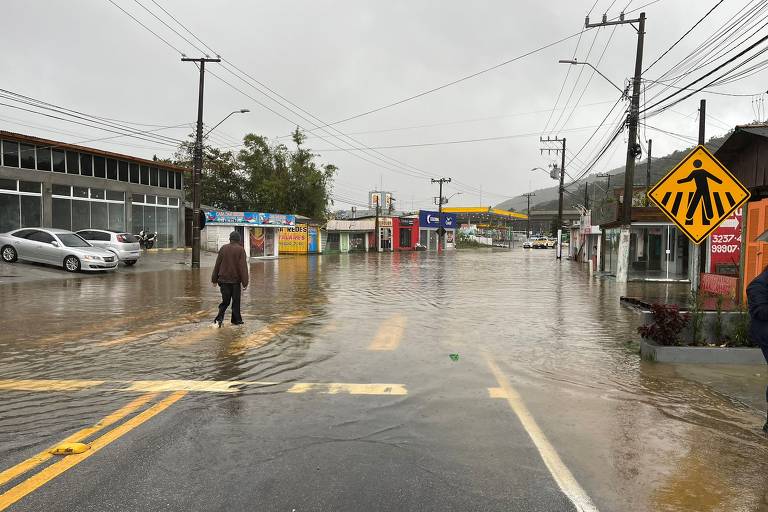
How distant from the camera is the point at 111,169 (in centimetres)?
3347

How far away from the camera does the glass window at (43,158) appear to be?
28578mm

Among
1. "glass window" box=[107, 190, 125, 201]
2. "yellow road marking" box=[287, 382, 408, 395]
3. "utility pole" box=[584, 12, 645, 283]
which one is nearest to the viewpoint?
"yellow road marking" box=[287, 382, 408, 395]

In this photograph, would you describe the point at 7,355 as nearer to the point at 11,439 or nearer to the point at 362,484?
the point at 11,439

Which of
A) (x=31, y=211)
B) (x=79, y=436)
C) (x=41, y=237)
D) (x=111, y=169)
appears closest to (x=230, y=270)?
(x=79, y=436)

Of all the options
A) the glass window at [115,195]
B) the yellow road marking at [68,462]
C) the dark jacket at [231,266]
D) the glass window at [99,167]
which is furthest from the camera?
the glass window at [115,195]

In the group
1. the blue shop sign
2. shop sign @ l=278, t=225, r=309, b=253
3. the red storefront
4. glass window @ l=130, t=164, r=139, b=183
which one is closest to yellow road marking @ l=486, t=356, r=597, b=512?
glass window @ l=130, t=164, r=139, b=183

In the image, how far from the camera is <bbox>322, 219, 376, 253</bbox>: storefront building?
59.8 m

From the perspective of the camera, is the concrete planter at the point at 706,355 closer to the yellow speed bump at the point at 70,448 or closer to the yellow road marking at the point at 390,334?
the yellow road marking at the point at 390,334

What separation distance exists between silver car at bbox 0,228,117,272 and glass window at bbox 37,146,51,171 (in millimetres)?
7789

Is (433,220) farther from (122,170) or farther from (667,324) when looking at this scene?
(667,324)

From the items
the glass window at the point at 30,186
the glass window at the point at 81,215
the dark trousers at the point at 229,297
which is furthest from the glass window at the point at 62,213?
the dark trousers at the point at 229,297

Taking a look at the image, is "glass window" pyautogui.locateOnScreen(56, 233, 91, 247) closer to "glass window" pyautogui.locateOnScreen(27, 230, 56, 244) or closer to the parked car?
"glass window" pyautogui.locateOnScreen(27, 230, 56, 244)

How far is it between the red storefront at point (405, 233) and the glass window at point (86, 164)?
41.7 meters

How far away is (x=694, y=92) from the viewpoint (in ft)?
49.6
